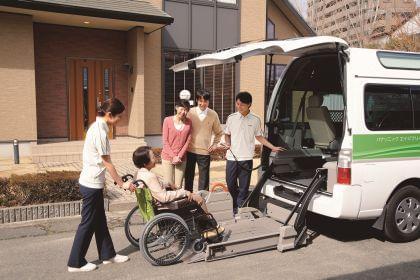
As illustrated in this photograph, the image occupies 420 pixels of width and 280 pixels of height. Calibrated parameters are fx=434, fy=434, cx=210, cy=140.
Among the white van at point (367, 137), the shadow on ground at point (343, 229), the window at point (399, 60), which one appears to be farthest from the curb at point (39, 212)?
the window at point (399, 60)

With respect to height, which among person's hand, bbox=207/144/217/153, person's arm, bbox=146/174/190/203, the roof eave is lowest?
person's arm, bbox=146/174/190/203

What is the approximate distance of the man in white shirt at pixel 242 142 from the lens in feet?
20.4

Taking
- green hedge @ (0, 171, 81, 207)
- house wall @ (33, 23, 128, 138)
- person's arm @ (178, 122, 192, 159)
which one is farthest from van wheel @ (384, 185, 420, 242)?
house wall @ (33, 23, 128, 138)

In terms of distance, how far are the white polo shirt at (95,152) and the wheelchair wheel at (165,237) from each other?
2.45ft

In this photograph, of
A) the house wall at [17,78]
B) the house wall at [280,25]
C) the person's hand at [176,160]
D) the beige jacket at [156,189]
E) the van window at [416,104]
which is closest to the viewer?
the beige jacket at [156,189]

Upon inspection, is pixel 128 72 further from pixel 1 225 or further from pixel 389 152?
pixel 389 152

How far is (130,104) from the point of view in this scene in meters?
13.7

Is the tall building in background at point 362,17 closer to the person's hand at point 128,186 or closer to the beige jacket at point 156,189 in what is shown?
the beige jacket at point 156,189

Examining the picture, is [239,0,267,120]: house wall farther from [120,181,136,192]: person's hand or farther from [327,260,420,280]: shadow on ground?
[120,181,136,192]: person's hand

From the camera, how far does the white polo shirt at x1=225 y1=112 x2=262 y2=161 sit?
20.4 feet

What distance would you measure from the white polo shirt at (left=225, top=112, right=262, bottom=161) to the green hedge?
2614 mm

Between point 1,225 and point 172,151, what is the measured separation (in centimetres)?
265

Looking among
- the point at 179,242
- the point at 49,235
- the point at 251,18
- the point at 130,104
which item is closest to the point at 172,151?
the point at 179,242

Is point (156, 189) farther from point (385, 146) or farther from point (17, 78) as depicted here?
point (17, 78)
